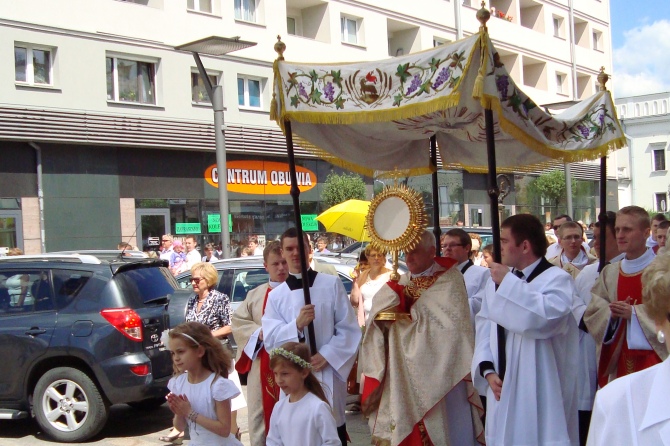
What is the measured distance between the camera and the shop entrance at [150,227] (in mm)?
21047

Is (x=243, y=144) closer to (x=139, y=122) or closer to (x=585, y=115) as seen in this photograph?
(x=139, y=122)

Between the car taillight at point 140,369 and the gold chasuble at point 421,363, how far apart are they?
3374 millimetres

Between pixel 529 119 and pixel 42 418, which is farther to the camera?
pixel 42 418

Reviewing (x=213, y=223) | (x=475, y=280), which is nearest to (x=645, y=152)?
(x=213, y=223)

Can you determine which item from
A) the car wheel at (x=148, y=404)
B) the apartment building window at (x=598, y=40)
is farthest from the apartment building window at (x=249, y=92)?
the apartment building window at (x=598, y=40)

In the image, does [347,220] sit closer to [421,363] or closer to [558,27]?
[421,363]

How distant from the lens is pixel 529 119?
496 cm

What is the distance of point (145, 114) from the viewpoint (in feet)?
69.6

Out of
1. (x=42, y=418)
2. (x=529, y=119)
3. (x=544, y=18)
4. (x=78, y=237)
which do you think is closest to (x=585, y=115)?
(x=529, y=119)

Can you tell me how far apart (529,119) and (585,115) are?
913mm

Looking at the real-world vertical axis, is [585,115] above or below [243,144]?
below

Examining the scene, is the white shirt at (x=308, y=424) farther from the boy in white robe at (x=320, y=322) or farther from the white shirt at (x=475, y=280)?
the white shirt at (x=475, y=280)

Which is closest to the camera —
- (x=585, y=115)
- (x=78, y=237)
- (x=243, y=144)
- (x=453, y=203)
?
(x=585, y=115)

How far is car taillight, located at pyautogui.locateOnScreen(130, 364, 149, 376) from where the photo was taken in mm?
7727
